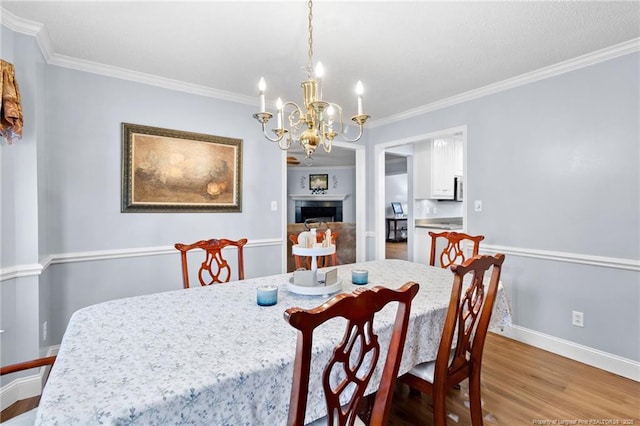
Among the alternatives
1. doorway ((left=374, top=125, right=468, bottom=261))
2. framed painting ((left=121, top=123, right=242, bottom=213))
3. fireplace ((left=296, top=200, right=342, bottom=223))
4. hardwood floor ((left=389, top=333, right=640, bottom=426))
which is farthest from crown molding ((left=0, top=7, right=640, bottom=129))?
fireplace ((left=296, top=200, right=342, bottom=223))

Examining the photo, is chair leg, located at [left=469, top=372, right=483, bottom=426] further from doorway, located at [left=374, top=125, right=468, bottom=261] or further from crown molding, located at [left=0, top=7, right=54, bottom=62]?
crown molding, located at [left=0, top=7, right=54, bottom=62]

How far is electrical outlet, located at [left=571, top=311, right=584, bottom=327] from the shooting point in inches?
96.7

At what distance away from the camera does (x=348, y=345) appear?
0.94 metres

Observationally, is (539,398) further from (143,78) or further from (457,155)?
(143,78)

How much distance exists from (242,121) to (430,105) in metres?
2.04

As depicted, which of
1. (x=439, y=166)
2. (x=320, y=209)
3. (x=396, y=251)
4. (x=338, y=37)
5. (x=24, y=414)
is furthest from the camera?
(x=320, y=209)

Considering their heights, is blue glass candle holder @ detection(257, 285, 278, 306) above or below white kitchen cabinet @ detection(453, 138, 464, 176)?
below

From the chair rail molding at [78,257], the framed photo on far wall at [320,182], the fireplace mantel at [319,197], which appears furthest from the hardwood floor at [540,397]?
the framed photo on far wall at [320,182]

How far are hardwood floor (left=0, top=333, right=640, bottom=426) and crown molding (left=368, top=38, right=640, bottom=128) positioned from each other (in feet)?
7.55

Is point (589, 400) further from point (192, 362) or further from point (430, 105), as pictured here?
point (430, 105)

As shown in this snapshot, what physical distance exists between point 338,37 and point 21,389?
3.05 metres

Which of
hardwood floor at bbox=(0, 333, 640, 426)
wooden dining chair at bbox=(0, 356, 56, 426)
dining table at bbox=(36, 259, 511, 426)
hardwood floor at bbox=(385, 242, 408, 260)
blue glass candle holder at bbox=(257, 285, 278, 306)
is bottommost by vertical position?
hardwood floor at bbox=(0, 333, 640, 426)

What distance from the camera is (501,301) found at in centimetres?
184

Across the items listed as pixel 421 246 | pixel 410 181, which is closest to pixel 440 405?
pixel 421 246
